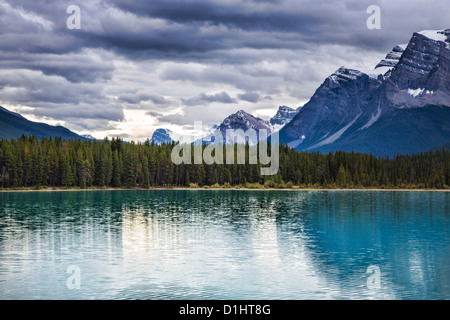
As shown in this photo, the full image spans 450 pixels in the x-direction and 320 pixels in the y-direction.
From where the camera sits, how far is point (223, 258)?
169ft

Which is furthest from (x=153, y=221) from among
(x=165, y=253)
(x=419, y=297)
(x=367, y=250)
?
(x=419, y=297)

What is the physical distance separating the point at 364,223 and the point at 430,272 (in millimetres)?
38198

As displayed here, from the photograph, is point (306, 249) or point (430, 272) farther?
point (306, 249)

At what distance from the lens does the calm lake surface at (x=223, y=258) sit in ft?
128

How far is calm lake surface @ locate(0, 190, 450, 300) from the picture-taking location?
128 feet

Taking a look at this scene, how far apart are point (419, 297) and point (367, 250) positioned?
746 inches

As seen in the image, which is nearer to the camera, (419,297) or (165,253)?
(419,297)

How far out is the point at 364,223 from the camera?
273 ft

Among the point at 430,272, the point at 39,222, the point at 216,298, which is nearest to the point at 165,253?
the point at 216,298

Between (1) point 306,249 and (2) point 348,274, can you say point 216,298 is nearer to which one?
(2) point 348,274

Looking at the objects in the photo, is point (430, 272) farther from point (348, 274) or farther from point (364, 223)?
point (364, 223)

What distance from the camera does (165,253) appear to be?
5438 cm
